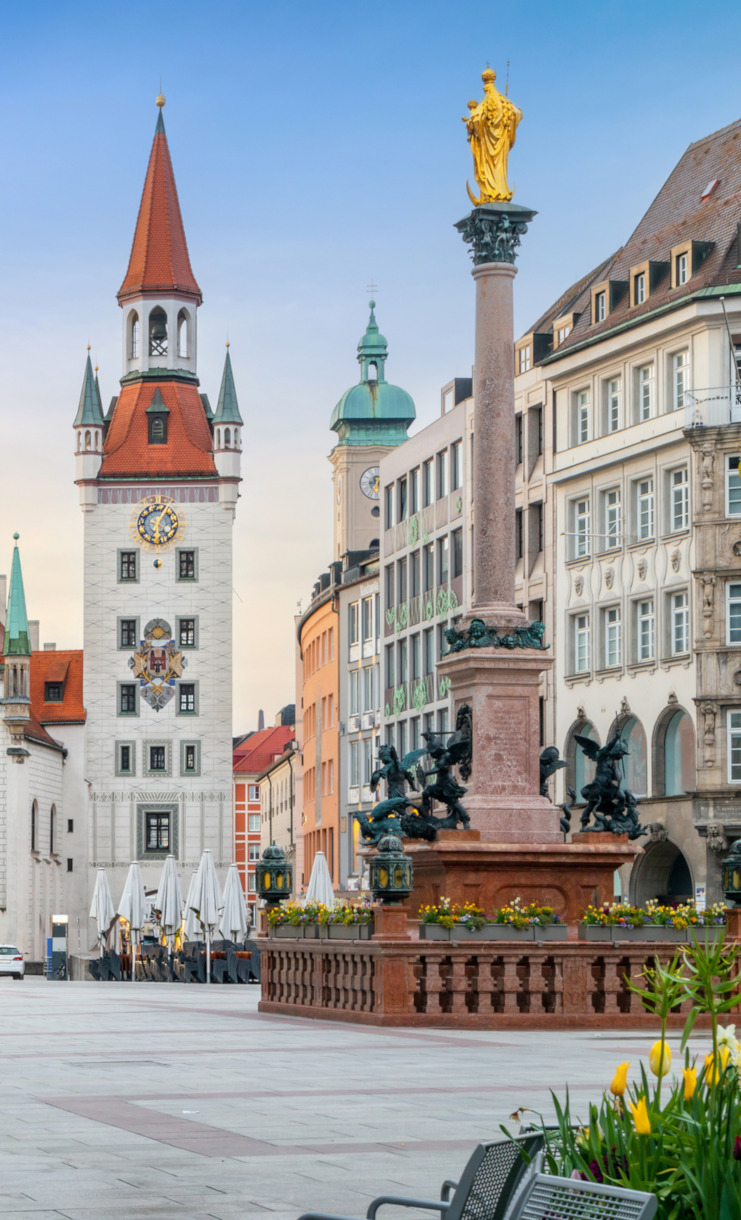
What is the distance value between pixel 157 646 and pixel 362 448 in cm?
2427

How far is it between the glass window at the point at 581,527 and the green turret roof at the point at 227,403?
1964 inches

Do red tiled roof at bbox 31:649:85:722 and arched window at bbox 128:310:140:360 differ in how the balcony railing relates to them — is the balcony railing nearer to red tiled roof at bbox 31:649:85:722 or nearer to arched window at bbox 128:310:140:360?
red tiled roof at bbox 31:649:85:722

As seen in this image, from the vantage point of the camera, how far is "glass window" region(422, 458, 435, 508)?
81.8 meters

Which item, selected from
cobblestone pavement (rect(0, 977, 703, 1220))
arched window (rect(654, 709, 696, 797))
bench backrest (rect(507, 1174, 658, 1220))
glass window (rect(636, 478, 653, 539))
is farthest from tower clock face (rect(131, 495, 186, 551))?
bench backrest (rect(507, 1174, 658, 1220))

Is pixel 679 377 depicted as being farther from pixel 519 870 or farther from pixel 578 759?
pixel 519 870

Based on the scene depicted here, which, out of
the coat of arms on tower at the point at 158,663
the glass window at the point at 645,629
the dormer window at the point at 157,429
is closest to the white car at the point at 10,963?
the glass window at the point at 645,629

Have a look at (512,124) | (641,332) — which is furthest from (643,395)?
(512,124)

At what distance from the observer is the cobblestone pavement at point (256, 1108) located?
10.5 metres

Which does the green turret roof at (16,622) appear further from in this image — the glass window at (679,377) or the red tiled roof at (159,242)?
the glass window at (679,377)

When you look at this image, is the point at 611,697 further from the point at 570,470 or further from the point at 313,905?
the point at 313,905

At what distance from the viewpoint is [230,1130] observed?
1335 centimetres

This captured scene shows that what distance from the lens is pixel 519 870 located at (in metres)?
27.2

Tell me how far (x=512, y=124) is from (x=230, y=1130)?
781 inches

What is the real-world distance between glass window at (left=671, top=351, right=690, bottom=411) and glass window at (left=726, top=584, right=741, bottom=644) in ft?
19.9
